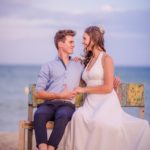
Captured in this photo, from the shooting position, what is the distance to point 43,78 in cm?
380

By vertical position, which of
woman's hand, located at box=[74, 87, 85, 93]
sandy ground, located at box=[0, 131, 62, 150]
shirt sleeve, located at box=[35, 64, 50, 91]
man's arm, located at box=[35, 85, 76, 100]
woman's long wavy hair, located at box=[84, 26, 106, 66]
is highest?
woman's long wavy hair, located at box=[84, 26, 106, 66]

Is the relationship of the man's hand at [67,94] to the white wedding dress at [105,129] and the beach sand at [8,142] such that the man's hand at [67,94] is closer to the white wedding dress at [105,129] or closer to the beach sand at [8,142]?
the white wedding dress at [105,129]

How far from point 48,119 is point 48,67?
414 millimetres

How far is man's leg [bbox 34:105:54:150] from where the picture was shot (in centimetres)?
347

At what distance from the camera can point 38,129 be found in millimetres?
3529

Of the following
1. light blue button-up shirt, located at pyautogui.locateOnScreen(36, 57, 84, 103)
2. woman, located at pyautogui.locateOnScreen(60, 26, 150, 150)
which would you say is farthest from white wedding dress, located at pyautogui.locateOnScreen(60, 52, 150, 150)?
light blue button-up shirt, located at pyautogui.locateOnScreen(36, 57, 84, 103)

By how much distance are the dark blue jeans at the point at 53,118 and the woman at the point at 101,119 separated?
0.09 m

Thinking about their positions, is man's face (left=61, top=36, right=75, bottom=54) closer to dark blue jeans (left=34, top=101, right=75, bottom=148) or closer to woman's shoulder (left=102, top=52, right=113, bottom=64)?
woman's shoulder (left=102, top=52, right=113, bottom=64)

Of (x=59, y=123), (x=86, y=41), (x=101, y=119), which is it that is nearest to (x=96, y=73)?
(x=86, y=41)

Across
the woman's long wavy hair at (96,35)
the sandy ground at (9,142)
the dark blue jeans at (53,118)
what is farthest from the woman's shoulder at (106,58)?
the sandy ground at (9,142)

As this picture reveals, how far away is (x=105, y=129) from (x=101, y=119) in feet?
0.24

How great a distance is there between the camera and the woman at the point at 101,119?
3.51m

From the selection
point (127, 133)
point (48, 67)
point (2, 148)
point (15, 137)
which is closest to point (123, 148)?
point (127, 133)

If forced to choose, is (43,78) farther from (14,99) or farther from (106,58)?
(14,99)
